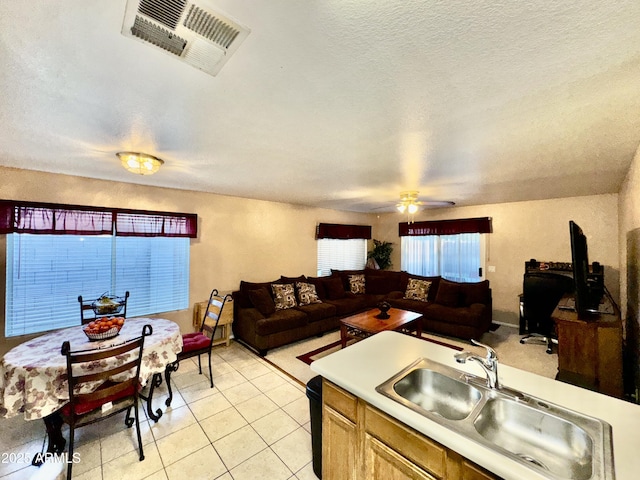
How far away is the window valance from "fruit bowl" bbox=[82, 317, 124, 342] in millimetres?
1440

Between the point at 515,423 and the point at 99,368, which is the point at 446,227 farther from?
the point at 99,368

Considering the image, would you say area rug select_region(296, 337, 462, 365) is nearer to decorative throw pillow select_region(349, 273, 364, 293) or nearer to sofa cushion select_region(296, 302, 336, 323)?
sofa cushion select_region(296, 302, 336, 323)

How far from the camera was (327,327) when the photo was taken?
14.3 feet

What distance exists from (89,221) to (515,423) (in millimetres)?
4291

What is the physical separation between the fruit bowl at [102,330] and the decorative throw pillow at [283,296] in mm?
2251

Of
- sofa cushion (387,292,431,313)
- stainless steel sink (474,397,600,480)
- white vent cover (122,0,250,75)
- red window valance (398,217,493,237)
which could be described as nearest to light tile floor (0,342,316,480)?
stainless steel sink (474,397,600,480)

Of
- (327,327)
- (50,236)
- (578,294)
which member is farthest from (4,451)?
(578,294)

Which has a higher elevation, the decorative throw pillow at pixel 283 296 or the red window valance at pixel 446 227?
the red window valance at pixel 446 227

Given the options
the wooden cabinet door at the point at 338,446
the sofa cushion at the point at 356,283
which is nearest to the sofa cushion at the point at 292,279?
the sofa cushion at the point at 356,283

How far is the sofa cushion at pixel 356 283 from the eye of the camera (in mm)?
5569

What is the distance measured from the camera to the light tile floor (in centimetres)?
179

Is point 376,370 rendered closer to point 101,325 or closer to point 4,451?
point 101,325

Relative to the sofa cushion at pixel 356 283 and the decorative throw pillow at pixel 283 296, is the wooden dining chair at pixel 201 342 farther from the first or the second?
the sofa cushion at pixel 356 283

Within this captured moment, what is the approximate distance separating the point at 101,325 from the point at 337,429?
2.17 m
